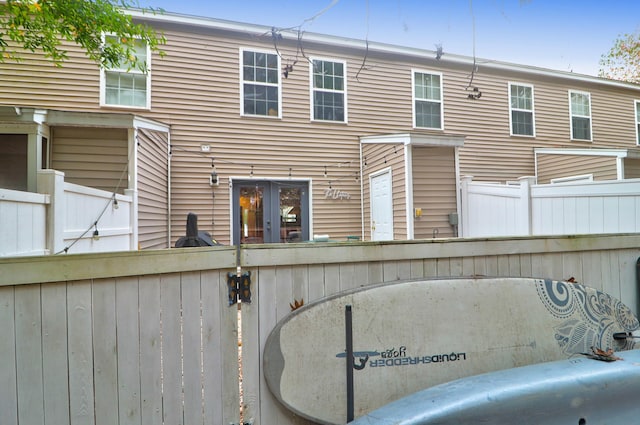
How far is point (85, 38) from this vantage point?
4055 mm

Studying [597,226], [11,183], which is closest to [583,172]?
[597,226]

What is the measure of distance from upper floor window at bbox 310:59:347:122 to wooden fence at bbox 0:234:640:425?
596 cm

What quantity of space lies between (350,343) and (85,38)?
15.5ft

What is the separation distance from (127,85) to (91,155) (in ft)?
5.86

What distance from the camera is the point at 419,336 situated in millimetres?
1685

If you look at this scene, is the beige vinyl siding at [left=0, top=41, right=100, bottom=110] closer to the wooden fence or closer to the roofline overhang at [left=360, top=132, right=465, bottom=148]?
the roofline overhang at [left=360, top=132, right=465, bottom=148]

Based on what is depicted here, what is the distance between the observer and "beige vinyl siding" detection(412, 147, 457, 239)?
6.59 metres

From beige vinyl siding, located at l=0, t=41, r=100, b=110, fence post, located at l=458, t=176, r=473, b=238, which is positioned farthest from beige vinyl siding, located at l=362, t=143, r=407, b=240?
beige vinyl siding, located at l=0, t=41, r=100, b=110

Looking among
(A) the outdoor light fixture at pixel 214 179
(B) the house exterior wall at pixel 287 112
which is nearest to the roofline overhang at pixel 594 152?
(B) the house exterior wall at pixel 287 112

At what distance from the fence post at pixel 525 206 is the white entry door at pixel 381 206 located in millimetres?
2208

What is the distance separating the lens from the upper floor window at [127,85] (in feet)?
20.2

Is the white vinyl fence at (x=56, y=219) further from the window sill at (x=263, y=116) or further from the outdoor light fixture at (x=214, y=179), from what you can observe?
the window sill at (x=263, y=116)

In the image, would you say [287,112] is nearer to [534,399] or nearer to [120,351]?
[120,351]

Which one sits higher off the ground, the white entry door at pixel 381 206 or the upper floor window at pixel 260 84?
the upper floor window at pixel 260 84
